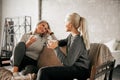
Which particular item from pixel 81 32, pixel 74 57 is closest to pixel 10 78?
pixel 74 57

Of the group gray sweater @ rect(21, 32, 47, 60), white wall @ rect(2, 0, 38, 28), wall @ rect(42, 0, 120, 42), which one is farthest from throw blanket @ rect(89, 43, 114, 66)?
white wall @ rect(2, 0, 38, 28)

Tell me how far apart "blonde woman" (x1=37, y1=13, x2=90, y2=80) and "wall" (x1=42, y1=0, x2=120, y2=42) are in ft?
11.7

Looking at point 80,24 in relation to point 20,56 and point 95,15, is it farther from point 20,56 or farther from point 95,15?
point 95,15

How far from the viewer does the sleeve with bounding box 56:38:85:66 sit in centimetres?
215

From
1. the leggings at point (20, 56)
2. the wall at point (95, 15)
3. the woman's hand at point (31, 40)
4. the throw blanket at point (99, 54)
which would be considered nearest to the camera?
the throw blanket at point (99, 54)

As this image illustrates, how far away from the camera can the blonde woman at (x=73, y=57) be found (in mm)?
2145

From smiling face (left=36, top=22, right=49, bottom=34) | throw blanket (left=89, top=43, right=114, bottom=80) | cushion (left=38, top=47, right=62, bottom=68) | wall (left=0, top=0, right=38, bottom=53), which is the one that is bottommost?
cushion (left=38, top=47, right=62, bottom=68)

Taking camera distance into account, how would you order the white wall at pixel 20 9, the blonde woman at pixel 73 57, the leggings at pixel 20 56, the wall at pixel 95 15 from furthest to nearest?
the white wall at pixel 20 9, the wall at pixel 95 15, the leggings at pixel 20 56, the blonde woman at pixel 73 57

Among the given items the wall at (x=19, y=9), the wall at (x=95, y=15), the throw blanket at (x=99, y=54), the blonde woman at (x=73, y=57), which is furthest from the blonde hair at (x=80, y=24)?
the wall at (x=19, y=9)

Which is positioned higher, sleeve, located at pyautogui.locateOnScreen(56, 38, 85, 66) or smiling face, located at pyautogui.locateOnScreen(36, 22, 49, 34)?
smiling face, located at pyautogui.locateOnScreen(36, 22, 49, 34)

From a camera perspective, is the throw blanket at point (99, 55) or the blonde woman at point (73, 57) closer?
the blonde woman at point (73, 57)

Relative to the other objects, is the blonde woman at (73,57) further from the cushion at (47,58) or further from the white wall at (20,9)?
the white wall at (20,9)

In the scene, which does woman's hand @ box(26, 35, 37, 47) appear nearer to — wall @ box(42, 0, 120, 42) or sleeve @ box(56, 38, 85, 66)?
sleeve @ box(56, 38, 85, 66)

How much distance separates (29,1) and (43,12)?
854mm
